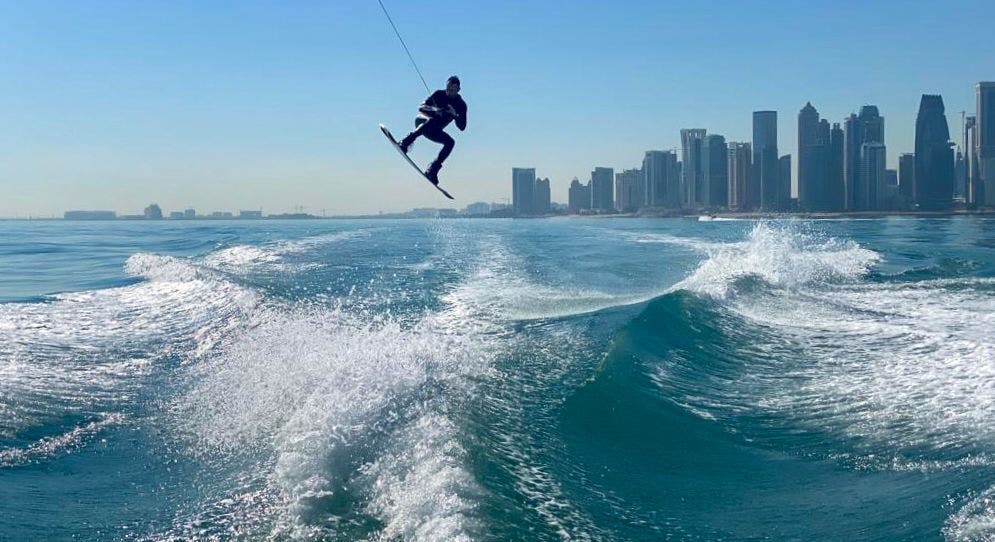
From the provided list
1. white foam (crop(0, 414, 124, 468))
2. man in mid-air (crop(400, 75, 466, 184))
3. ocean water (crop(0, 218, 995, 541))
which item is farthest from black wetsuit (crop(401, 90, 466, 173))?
white foam (crop(0, 414, 124, 468))

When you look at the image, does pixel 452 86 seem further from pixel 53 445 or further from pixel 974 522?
pixel 974 522

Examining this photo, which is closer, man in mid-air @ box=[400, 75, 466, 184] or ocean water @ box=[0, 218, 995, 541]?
ocean water @ box=[0, 218, 995, 541]

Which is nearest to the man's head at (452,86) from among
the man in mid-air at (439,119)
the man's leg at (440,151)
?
the man in mid-air at (439,119)

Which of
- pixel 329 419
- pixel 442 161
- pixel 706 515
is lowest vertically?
pixel 706 515

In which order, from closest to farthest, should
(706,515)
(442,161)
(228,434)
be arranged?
1. (706,515)
2. (228,434)
3. (442,161)

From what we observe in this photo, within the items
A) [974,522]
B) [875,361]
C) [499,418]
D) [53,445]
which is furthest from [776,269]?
[53,445]

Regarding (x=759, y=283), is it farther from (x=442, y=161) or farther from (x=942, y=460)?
(x=942, y=460)

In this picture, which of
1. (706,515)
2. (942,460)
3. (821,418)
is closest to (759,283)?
(821,418)

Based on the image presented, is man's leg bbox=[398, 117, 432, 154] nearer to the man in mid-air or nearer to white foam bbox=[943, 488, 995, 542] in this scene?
the man in mid-air
